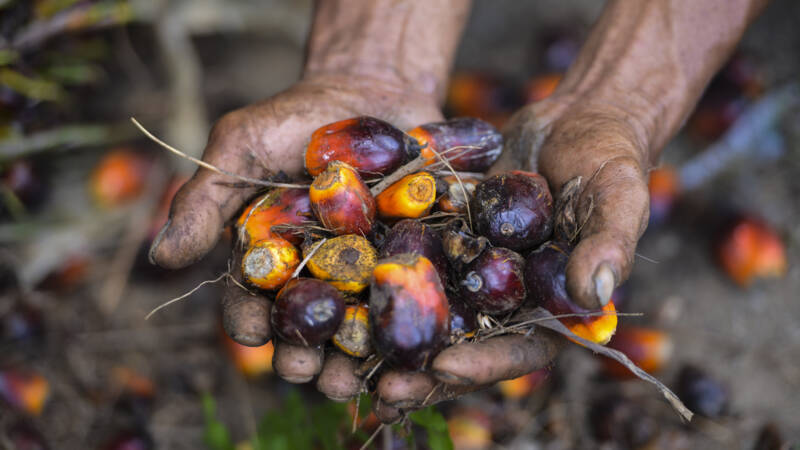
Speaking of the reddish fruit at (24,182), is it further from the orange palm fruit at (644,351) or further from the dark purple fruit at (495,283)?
the orange palm fruit at (644,351)

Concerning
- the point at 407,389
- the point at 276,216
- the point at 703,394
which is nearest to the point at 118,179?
the point at 276,216

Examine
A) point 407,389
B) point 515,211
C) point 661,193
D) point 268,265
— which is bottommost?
point 661,193

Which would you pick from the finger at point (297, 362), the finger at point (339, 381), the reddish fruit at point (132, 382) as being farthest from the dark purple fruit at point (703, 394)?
the reddish fruit at point (132, 382)

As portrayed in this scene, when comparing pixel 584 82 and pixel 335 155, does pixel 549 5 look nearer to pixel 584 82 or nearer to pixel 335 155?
pixel 584 82

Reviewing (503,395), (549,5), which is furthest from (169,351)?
(549,5)

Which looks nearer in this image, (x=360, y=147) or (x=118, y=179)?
(x=360, y=147)

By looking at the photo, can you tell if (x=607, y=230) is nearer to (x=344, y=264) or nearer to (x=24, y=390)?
(x=344, y=264)
